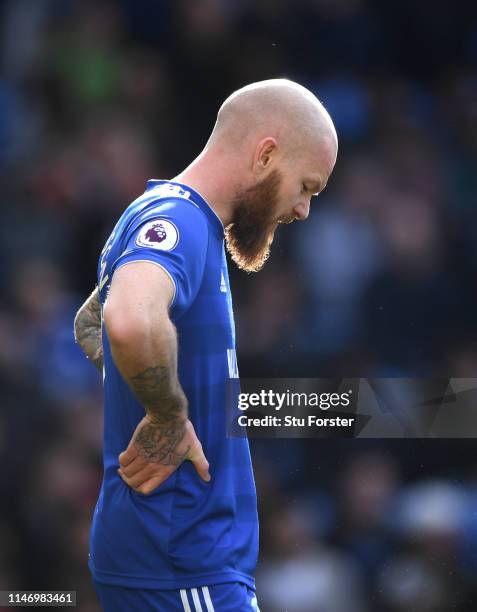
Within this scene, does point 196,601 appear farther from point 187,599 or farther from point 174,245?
→ point 174,245

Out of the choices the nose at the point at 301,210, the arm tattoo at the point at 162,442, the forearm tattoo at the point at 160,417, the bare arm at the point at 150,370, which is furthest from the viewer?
the nose at the point at 301,210

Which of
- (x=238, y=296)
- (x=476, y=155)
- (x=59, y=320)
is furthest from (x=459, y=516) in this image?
(x=476, y=155)

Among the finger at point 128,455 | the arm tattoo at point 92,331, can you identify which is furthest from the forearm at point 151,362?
the arm tattoo at point 92,331

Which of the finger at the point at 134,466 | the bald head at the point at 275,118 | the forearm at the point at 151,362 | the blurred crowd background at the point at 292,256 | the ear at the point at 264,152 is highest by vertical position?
the blurred crowd background at the point at 292,256

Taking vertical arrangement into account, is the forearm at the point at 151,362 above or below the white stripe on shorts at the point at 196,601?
above

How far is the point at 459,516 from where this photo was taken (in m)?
5.75

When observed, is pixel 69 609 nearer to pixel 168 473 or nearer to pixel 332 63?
pixel 168 473

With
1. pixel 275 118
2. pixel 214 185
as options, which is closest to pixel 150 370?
pixel 214 185

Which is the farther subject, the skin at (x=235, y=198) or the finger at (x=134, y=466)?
the finger at (x=134, y=466)

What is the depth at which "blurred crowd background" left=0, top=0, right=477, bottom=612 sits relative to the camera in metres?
5.81

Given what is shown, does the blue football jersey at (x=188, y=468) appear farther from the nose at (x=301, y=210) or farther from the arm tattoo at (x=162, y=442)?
the nose at (x=301, y=210)

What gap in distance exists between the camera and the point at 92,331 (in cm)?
338

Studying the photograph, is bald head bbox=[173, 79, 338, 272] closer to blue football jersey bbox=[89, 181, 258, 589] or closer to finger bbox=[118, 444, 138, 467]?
blue football jersey bbox=[89, 181, 258, 589]

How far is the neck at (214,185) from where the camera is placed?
9.29ft
